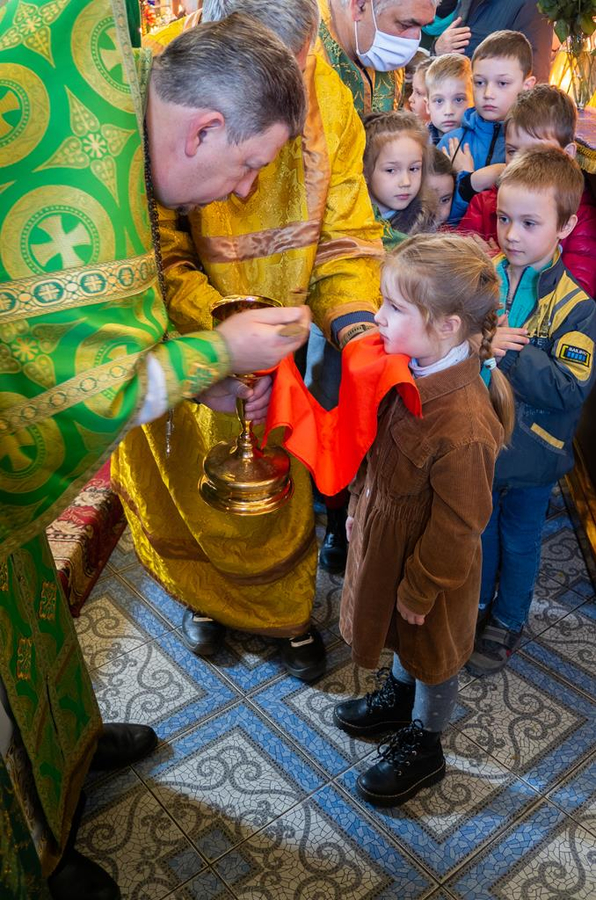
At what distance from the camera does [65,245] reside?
1140 millimetres

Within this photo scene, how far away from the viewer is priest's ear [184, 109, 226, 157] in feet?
4.26

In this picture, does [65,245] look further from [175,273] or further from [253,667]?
[253,667]

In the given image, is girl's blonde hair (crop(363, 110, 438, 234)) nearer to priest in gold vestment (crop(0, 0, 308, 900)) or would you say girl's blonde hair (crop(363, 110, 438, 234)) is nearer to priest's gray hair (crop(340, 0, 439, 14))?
priest's gray hair (crop(340, 0, 439, 14))

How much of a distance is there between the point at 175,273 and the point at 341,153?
1.84 feet

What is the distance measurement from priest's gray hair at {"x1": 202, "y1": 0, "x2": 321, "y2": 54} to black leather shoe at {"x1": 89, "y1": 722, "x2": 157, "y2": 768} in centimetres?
188

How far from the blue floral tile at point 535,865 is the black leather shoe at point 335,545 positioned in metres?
1.22

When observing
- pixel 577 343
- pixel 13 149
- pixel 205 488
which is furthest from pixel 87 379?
pixel 577 343

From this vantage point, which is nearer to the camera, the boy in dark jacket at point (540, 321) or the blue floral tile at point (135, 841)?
the blue floral tile at point (135, 841)

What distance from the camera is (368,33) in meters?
2.37

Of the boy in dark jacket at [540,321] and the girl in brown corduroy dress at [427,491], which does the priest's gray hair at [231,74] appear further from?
the boy in dark jacket at [540,321]

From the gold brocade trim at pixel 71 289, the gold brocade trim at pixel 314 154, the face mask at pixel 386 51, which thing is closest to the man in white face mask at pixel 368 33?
the face mask at pixel 386 51

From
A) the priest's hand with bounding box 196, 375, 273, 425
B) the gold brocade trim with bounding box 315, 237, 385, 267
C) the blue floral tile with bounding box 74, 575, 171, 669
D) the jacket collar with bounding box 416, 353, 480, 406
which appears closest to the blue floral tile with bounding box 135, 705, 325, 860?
the blue floral tile with bounding box 74, 575, 171, 669

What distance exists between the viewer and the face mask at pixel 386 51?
7.80 ft

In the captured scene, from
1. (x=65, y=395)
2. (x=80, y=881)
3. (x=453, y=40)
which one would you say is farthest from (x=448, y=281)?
(x=453, y=40)
